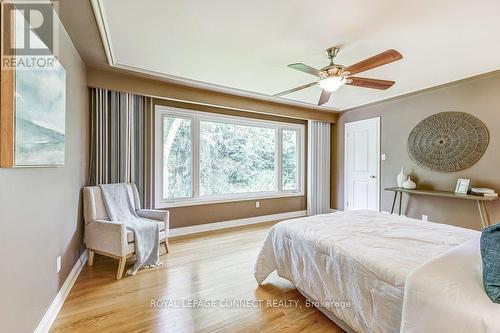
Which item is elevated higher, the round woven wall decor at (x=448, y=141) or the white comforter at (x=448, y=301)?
the round woven wall decor at (x=448, y=141)

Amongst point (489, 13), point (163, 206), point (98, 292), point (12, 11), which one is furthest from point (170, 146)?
point (489, 13)

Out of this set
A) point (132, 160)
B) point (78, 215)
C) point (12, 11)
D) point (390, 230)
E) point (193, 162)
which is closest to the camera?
point (12, 11)

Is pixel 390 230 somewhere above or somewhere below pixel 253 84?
below

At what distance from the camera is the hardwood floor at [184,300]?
5.87ft

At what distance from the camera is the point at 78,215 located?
2.68m

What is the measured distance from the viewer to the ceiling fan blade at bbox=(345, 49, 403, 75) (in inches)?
75.8

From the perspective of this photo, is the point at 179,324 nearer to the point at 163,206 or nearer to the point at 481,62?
the point at 163,206

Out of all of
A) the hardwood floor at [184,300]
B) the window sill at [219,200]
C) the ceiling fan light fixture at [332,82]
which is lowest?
the hardwood floor at [184,300]

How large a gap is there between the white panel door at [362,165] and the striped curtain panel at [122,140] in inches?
158

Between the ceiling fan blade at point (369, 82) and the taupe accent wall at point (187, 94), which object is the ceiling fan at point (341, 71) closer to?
the ceiling fan blade at point (369, 82)

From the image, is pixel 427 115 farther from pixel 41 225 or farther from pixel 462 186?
pixel 41 225

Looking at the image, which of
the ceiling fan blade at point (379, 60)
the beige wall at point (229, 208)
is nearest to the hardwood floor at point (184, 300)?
the beige wall at point (229, 208)

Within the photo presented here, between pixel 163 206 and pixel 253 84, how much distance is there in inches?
94.3

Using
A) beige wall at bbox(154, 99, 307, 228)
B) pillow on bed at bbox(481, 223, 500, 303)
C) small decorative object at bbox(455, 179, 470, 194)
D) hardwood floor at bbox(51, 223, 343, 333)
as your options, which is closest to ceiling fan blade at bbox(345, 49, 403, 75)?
pillow on bed at bbox(481, 223, 500, 303)
